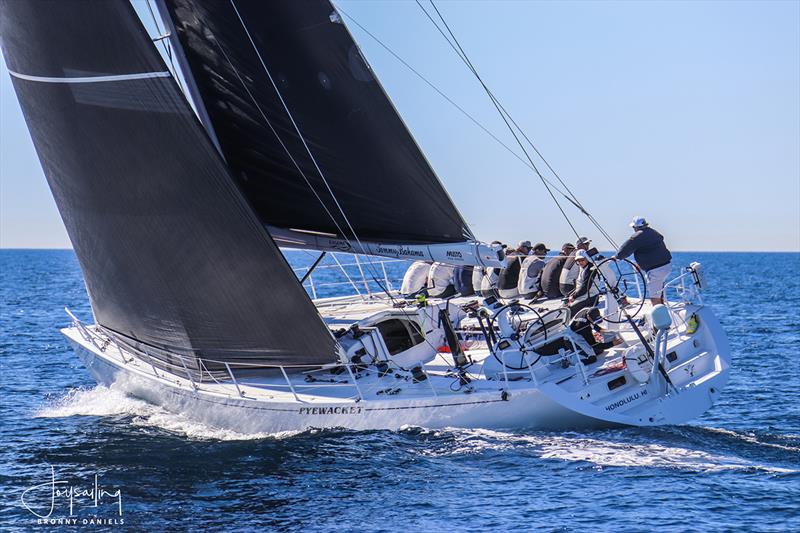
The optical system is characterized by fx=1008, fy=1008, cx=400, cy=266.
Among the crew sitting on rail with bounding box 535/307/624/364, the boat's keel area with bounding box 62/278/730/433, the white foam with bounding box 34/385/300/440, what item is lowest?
the white foam with bounding box 34/385/300/440

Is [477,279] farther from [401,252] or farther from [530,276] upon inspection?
[401,252]

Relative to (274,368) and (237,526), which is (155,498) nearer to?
(237,526)

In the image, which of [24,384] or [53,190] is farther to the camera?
[24,384]

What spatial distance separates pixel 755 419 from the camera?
61.0ft

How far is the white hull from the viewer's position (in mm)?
14578

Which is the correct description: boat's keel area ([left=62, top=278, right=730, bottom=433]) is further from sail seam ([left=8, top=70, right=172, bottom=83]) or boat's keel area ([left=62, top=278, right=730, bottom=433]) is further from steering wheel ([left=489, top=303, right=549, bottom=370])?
sail seam ([left=8, top=70, right=172, bottom=83])

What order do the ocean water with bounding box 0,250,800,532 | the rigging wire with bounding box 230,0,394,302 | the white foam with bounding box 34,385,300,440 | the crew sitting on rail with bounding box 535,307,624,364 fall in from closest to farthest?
the ocean water with bounding box 0,250,800,532 → the crew sitting on rail with bounding box 535,307,624,364 → the white foam with bounding box 34,385,300,440 → the rigging wire with bounding box 230,0,394,302

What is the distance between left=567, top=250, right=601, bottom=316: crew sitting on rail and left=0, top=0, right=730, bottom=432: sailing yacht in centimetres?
32

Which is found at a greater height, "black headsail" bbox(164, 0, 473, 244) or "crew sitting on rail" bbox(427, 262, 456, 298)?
"black headsail" bbox(164, 0, 473, 244)

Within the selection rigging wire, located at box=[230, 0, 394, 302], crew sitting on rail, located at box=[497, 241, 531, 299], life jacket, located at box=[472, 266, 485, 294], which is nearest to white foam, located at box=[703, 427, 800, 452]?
crew sitting on rail, located at box=[497, 241, 531, 299]

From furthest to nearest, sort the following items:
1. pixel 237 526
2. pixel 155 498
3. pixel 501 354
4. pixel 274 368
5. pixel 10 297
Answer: pixel 10 297 < pixel 274 368 < pixel 501 354 < pixel 155 498 < pixel 237 526

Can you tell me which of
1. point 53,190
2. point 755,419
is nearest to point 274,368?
point 53,190

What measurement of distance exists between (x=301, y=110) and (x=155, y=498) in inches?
→ 269

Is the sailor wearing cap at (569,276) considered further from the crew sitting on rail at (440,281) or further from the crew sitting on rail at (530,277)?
the crew sitting on rail at (440,281)
